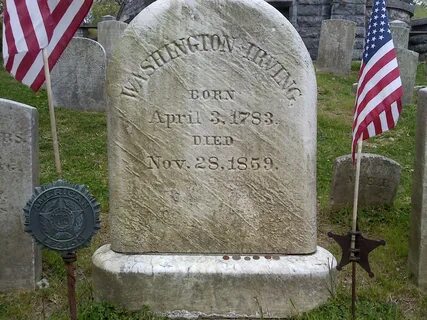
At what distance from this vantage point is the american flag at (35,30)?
314 centimetres

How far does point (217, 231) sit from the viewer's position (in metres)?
3.51

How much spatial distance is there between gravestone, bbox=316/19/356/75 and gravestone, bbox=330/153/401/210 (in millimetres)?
7329

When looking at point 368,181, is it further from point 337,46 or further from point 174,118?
point 337,46

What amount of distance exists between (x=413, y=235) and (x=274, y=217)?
1.15 meters

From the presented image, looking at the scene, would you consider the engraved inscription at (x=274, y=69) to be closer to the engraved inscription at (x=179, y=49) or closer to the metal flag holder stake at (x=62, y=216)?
the engraved inscription at (x=179, y=49)

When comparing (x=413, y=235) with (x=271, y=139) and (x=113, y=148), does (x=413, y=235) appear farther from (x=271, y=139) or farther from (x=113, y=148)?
(x=113, y=148)

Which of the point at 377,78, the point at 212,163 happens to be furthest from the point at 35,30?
the point at 377,78

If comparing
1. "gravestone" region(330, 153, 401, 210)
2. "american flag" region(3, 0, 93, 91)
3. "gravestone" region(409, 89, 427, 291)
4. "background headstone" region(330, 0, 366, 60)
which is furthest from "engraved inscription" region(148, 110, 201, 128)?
"background headstone" region(330, 0, 366, 60)

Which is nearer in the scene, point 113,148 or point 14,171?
point 113,148

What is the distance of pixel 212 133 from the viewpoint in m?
3.43

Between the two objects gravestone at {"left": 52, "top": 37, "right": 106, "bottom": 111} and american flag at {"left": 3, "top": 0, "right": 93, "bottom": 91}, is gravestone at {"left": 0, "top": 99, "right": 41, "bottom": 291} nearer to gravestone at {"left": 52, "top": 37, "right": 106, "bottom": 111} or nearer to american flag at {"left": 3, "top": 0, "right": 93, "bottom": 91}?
american flag at {"left": 3, "top": 0, "right": 93, "bottom": 91}

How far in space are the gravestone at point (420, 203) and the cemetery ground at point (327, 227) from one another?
14 cm

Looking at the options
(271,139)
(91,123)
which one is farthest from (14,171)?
(91,123)

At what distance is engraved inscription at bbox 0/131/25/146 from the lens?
12.1ft
